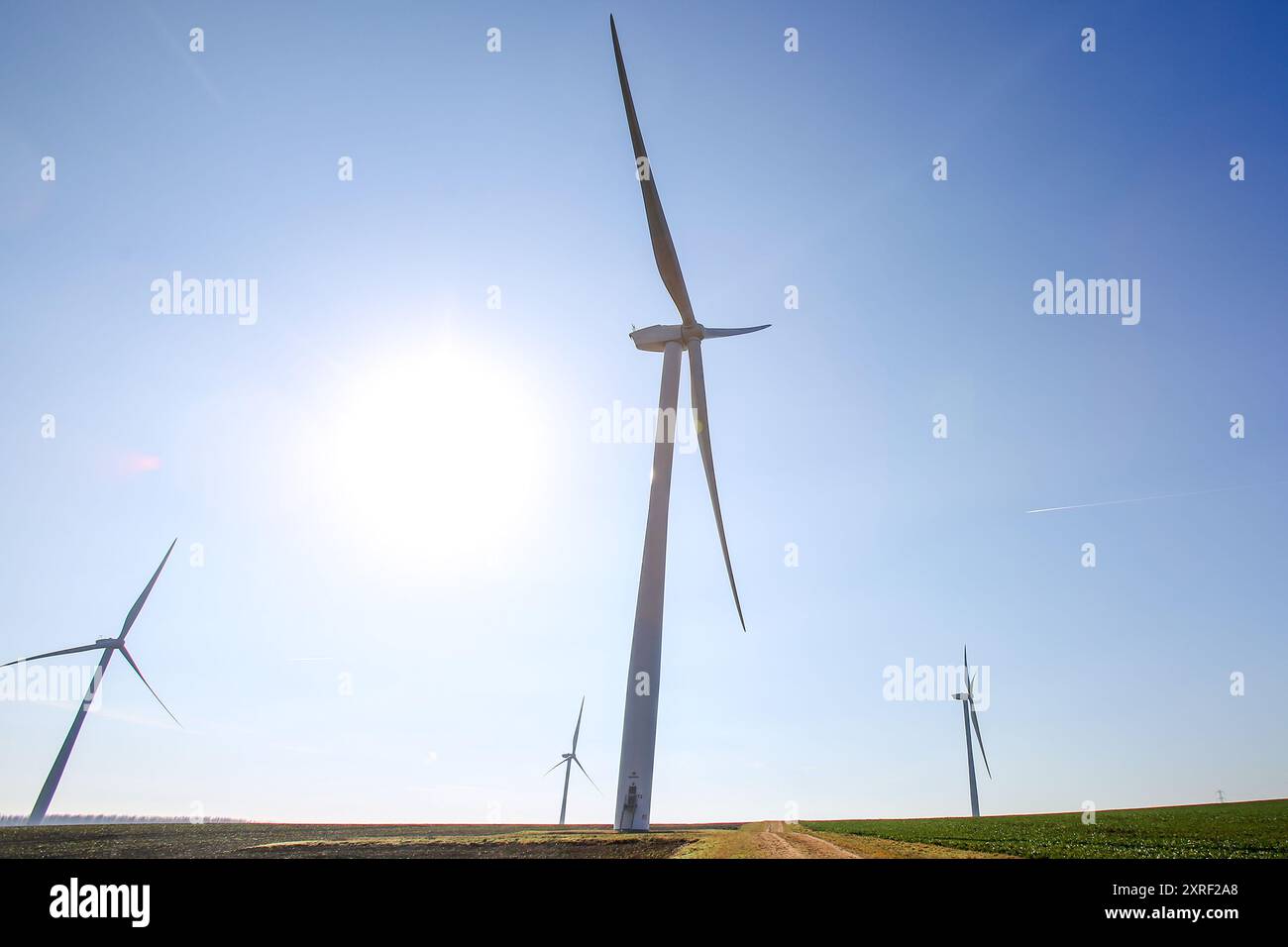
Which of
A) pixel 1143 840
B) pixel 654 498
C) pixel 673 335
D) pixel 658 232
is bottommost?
pixel 1143 840

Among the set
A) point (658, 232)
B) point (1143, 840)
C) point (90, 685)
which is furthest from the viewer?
point (90, 685)

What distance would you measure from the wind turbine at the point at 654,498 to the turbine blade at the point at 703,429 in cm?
7

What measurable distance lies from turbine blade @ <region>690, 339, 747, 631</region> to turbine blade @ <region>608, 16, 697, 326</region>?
3049mm

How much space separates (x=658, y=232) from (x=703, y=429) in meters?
15.3

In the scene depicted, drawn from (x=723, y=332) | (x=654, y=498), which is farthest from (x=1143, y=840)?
(x=723, y=332)

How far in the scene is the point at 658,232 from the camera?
5031 centimetres

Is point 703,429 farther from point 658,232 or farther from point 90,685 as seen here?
point 90,685

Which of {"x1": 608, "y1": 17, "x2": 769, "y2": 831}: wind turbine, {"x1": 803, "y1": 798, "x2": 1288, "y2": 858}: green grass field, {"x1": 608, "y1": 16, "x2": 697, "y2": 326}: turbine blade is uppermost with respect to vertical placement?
{"x1": 608, "y1": 16, "x2": 697, "y2": 326}: turbine blade

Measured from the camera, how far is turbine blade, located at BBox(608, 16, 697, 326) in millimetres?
46531

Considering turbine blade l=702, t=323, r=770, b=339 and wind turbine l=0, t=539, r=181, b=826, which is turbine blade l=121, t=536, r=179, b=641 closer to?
wind turbine l=0, t=539, r=181, b=826

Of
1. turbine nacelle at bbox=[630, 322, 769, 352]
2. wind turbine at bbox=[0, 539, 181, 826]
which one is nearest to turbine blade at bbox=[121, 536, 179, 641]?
wind turbine at bbox=[0, 539, 181, 826]

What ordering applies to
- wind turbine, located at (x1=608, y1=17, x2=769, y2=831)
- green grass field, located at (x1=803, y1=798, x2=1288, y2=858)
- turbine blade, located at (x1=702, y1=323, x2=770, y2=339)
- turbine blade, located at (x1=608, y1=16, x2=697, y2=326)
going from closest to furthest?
green grass field, located at (x1=803, y1=798, x2=1288, y2=858) → wind turbine, located at (x1=608, y1=17, x2=769, y2=831) → turbine blade, located at (x1=608, y1=16, x2=697, y2=326) → turbine blade, located at (x1=702, y1=323, x2=770, y2=339)
